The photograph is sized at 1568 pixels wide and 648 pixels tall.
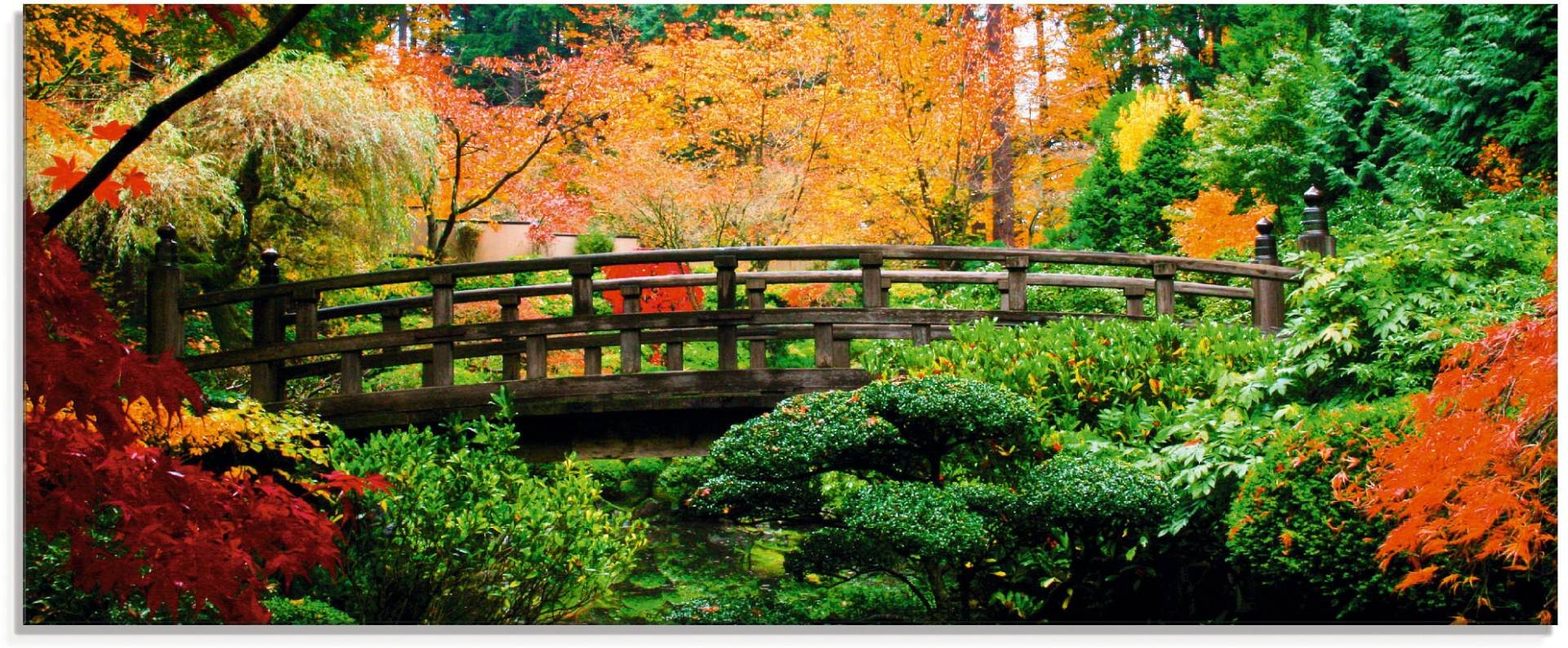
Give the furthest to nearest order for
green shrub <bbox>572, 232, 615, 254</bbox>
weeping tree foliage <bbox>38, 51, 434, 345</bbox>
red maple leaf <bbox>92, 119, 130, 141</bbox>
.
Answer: green shrub <bbox>572, 232, 615, 254</bbox> → weeping tree foliage <bbox>38, 51, 434, 345</bbox> → red maple leaf <bbox>92, 119, 130, 141</bbox>

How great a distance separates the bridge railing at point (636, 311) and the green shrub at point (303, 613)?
5.38 feet

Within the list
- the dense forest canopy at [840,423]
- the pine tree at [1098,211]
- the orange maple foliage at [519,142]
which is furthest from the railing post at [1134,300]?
the pine tree at [1098,211]

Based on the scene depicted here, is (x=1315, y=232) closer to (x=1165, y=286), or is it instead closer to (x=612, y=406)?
(x=1165, y=286)

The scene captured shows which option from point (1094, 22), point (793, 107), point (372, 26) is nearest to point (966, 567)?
point (372, 26)

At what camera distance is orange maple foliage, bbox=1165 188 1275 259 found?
9.97m

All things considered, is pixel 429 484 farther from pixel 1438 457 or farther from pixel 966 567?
pixel 1438 457

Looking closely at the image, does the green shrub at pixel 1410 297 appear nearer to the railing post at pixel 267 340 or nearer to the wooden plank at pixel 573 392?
the wooden plank at pixel 573 392

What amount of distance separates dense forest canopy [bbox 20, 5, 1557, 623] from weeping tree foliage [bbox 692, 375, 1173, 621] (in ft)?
0.05

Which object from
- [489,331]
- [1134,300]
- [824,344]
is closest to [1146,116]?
[1134,300]

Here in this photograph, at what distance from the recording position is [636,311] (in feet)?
21.4

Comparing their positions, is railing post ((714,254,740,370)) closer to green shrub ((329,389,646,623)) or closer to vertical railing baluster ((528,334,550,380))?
vertical railing baluster ((528,334,550,380))

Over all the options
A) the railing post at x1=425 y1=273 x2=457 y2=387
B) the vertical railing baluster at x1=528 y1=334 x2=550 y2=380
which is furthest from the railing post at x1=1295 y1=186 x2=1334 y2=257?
the railing post at x1=425 y1=273 x2=457 y2=387

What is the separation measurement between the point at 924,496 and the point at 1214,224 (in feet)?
22.6

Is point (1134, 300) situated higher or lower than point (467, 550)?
higher
